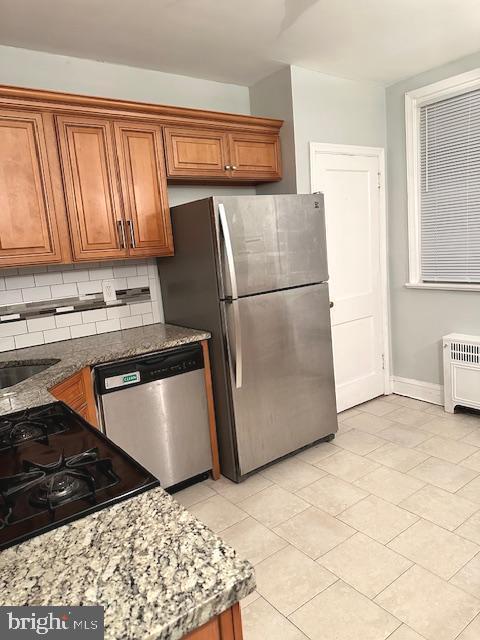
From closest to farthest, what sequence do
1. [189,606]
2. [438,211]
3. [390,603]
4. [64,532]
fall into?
1. [189,606]
2. [64,532]
3. [390,603]
4. [438,211]

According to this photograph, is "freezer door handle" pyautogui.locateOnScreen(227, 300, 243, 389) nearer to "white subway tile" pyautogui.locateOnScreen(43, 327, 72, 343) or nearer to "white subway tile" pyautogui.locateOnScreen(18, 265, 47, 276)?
"white subway tile" pyautogui.locateOnScreen(43, 327, 72, 343)

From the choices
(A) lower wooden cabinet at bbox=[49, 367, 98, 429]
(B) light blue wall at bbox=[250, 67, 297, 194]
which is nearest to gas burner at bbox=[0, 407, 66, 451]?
(A) lower wooden cabinet at bbox=[49, 367, 98, 429]

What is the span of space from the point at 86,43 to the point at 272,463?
8.94 feet

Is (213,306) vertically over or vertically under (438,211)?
under

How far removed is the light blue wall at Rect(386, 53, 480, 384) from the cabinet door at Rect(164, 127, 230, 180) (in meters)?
1.52

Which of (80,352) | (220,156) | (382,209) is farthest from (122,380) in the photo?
(382,209)

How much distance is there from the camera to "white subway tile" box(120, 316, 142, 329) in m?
3.04

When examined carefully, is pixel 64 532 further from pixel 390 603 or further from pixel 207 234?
pixel 207 234

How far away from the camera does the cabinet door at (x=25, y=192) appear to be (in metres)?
2.28

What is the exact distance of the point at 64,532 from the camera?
2.77 feet

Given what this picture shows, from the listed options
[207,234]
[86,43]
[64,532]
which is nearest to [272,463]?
[207,234]

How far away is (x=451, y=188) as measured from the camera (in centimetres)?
337

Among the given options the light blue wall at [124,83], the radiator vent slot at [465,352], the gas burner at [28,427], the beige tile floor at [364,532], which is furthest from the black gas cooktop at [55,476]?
the radiator vent slot at [465,352]

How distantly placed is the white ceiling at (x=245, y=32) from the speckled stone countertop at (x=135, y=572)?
2.30 meters
